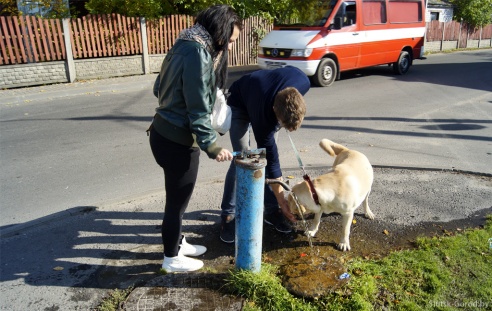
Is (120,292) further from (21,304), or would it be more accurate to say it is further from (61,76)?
(61,76)

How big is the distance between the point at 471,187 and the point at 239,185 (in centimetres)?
341

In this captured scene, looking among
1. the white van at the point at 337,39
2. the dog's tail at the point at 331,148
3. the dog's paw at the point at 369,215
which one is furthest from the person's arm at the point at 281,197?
the white van at the point at 337,39

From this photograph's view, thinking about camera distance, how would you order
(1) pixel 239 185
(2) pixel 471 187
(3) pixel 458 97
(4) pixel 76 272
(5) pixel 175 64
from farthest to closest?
(3) pixel 458 97 → (2) pixel 471 187 → (4) pixel 76 272 → (1) pixel 239 185 → (5) pixel 175 64

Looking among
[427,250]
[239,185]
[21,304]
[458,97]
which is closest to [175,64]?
[239,185]

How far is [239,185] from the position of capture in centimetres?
276

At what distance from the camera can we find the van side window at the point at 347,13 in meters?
10.9

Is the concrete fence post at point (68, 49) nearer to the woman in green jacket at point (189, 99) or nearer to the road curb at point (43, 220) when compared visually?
the road curb at point (43, 220)

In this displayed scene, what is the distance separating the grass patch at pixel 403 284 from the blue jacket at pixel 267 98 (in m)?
0.91

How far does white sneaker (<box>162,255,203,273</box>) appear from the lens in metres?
3.09

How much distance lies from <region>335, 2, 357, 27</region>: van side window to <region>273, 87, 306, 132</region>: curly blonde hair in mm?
8930

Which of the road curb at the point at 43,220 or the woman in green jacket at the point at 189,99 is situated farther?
the road curb at the point at 43,220

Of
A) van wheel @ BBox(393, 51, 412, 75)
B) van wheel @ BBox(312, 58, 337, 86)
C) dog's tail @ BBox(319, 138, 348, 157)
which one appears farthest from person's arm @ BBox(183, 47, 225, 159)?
van wheel @ BBox(393, 51, 412, 75)

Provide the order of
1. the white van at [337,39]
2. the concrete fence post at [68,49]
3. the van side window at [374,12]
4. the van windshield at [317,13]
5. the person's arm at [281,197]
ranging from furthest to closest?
the van side window at [374,12]
the concrete fence post at [68,49]
the van windshield at [317,13]
the white van at [337,39]
the person's arm at [281,197]

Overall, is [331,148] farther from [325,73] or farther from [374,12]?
[374,12]
